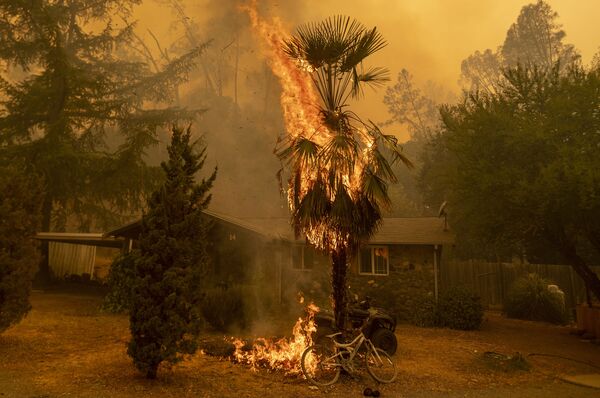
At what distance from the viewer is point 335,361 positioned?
922 cm

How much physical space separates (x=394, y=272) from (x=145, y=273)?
12.6 meters

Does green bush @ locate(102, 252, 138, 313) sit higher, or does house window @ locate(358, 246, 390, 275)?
house window @ locate(358, 246, 390, 275)

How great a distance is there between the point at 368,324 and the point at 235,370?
384cm

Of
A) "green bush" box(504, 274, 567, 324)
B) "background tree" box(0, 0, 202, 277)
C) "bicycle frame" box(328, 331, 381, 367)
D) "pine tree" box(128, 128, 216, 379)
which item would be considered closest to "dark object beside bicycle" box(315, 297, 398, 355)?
"bicycle frame" box(328, 331, 381, 367)

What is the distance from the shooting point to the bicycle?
905 centimetres

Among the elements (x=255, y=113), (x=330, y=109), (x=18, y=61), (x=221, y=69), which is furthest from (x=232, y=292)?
(x=221, y=69)

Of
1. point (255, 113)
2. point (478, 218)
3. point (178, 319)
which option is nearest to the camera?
point (178, 319)

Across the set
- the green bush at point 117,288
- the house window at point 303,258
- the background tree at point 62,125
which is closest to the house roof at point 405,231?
the house window at point 303,258

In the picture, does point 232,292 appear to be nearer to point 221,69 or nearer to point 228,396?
point 228,396

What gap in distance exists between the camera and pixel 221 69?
60.2 meters

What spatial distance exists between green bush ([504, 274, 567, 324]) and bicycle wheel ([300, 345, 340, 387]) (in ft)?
46.7

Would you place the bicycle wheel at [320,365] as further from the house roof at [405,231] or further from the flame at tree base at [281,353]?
the house roof at [405,231]

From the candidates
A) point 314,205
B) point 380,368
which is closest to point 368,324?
point 380,368

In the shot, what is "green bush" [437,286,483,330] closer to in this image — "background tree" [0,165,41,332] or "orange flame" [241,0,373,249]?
"orange flame" [241,0,373,249]
